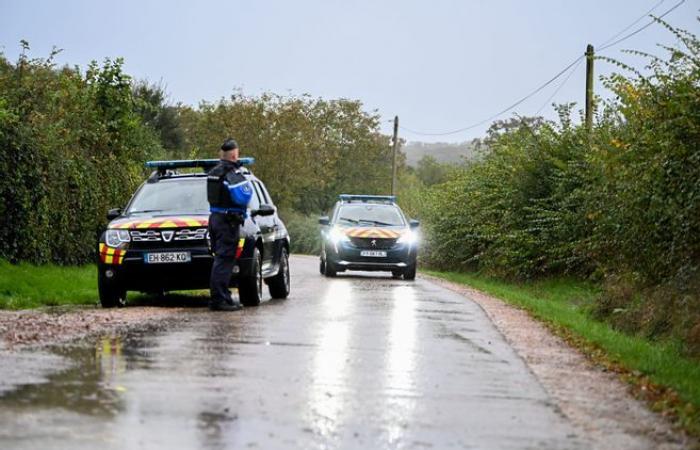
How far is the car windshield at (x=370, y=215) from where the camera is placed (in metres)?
26.8

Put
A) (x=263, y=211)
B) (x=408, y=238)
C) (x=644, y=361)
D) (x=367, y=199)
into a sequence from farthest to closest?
(x=367, y=199) < (x=408, y=238) < (x=263, y=211) < (x=644, y=361)

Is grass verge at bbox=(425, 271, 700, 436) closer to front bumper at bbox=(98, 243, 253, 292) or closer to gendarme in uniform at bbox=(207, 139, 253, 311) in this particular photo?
gendarme in uniform at bbox=(207, 139, 253, 311)

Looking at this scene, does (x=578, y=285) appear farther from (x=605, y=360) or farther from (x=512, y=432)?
(x=512, y=432)

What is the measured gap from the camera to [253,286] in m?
15.0

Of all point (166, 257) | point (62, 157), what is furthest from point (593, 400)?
point (62, 157)

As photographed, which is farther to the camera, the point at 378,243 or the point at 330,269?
the point at 330,269

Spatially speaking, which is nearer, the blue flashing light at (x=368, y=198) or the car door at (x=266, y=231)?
the car door at (x=266, y=231)

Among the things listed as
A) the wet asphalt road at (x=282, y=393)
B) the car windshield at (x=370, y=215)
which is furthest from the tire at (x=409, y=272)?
the wet asphalt road at (x=282, y=393)

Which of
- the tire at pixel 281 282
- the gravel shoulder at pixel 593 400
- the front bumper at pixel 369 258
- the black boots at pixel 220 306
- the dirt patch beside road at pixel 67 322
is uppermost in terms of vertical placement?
the front bumper at pixel 369 258

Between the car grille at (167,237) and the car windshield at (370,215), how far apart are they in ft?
39.9

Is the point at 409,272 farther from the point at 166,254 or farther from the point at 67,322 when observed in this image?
the point at 67,322

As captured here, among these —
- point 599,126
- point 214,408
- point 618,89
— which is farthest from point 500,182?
point 214,408

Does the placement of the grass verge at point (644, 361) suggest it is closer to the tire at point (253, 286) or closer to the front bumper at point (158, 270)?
the tire at point (253, 286)

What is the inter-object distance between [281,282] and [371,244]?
9.08 m
